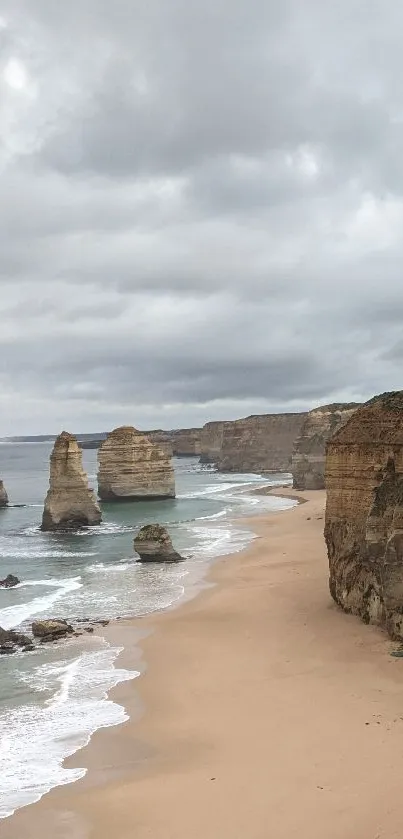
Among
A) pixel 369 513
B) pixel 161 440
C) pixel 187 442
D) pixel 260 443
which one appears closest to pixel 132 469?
pixel 260 443

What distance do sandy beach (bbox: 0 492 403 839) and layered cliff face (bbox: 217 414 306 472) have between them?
92002mm

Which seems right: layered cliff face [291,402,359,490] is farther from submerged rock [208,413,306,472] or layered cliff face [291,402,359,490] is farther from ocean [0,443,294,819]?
submerged rock [208,413,306,472]

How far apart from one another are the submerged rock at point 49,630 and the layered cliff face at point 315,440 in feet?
161

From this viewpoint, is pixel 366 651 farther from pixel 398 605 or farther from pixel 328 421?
pixel 328 421

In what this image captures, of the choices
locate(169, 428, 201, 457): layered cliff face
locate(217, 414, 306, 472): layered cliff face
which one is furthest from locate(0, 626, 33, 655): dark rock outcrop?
locate(169, 428, 201, 457): layered cliff face

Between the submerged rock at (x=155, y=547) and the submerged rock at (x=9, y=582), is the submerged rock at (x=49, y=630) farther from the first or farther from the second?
the submerged rock at (x=155, y=547)

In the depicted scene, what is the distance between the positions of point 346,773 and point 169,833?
110 inches

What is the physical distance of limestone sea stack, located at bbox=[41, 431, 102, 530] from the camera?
47625mm

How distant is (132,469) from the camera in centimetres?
6888

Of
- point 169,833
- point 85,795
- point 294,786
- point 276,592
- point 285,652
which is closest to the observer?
point 169,833

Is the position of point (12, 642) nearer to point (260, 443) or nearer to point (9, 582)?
point (9, 582)

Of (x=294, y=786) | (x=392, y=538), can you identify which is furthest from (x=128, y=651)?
(x=294, y=786)

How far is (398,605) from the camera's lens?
16.0 metres

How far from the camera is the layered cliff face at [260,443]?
370ft
